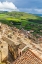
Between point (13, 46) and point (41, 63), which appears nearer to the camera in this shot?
point (41, 63)

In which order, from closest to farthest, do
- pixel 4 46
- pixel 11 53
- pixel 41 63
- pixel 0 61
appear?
1. pixel 41 63
2. pixel 0 61
3. pixel 4 46
4. pixel 11 53

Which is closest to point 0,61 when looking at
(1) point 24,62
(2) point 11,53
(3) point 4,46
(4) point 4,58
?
(4) point 4,58

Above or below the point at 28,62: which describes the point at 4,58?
below

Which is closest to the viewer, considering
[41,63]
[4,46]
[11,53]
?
[41,63]

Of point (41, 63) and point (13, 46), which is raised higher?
point (41, 63)

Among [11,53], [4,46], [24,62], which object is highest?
[24,62]

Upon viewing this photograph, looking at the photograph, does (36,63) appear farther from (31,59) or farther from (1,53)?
(1,53)

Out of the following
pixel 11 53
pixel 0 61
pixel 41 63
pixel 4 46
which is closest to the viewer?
pixel 41 63

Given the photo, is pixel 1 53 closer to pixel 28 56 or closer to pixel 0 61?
pixel 0 61

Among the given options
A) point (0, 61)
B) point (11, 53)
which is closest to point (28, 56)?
point (0, 61)
